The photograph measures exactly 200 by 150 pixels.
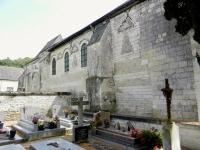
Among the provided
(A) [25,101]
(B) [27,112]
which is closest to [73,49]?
(A) [25,101]

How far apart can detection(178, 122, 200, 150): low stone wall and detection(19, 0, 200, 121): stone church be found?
70 centimetres

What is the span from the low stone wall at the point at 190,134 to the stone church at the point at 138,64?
700mm

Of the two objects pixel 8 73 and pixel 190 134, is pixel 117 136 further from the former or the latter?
pixel 8 73

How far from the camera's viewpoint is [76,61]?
A: 12.3m

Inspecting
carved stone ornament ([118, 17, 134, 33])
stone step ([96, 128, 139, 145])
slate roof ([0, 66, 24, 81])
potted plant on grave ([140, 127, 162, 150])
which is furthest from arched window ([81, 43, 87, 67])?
slate roof ([0, 66, 24, 81])

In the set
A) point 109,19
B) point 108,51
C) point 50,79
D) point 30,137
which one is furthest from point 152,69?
point 50,79

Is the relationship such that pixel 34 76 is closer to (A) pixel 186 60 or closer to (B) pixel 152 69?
(B) pixel 152 69

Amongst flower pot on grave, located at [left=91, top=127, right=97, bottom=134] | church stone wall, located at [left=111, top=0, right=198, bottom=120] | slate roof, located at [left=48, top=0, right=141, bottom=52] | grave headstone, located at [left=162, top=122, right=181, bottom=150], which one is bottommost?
flower pot on grave, located at [left=91, top=127, right=97, bottom=134]

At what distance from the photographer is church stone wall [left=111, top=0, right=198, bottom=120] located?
584 centimetres

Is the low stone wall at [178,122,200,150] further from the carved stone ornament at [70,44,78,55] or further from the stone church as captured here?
the carved stone ornament at [70,44,78,55]

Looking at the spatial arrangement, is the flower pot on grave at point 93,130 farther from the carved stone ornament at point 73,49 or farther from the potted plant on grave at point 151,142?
the carved stone ornament at point 73,49

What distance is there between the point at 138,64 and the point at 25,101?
858cm

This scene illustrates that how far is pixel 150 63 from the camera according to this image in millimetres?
7109

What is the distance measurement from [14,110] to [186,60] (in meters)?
11.0
